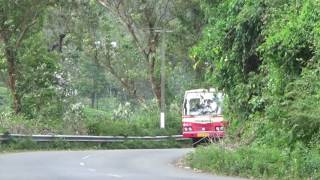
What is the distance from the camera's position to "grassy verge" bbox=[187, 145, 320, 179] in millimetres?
15055

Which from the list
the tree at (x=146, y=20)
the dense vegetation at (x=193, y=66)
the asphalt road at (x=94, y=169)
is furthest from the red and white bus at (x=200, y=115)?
Result: the tree at (x=146, y=20)

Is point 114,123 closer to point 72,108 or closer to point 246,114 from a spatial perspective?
point 72,108

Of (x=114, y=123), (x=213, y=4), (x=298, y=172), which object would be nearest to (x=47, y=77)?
(x=114, y=123)

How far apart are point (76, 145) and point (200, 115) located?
255 inches

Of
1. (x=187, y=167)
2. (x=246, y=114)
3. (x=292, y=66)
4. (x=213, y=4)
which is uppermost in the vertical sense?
(x=213, y=4)

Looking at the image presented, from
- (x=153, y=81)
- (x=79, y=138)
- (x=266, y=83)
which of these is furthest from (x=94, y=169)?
(x=153, y=81)

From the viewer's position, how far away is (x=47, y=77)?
3603 cm

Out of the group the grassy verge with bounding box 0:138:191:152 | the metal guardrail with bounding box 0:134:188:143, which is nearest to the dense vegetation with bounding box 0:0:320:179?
the metal guardrail with bounding box 0:134:188:143

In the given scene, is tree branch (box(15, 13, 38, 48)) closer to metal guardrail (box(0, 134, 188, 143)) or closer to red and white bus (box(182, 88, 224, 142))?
metal guardrail (box(0, 134, 188, 143))

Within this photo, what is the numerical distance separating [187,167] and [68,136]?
1175 centimetres

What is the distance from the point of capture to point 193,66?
88.6 feet

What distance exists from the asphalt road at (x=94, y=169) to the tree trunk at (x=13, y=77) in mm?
12755

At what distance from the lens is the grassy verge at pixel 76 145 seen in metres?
27.6

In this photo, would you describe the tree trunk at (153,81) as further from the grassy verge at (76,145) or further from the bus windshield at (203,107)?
the bus windshield at (203,107)
